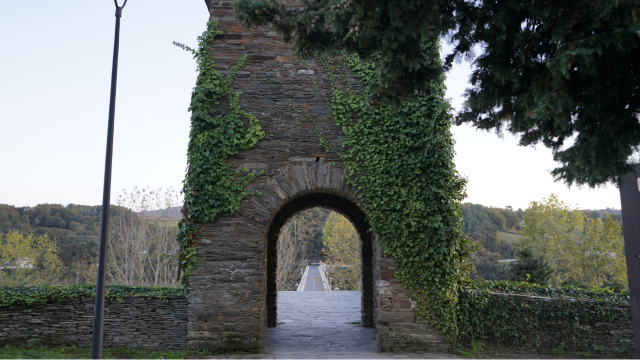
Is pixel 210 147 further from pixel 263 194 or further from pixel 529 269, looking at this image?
pixel 529 269

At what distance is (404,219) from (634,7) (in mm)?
3919

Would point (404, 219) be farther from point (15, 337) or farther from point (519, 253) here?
point (519, 253)

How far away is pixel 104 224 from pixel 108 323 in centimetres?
313

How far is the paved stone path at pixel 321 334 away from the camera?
574 cm

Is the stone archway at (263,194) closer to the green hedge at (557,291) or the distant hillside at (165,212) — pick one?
the green hedge at (557,291)

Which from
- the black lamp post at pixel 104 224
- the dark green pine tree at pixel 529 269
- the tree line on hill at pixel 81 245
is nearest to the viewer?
the black lamp post at pixel 104 224

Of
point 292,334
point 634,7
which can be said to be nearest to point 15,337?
point 292,334

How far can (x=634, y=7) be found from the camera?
8.50 ft

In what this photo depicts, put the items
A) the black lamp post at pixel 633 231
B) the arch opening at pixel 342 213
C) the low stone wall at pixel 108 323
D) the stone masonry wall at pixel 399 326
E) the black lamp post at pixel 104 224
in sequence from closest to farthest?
the black lamp post at pixel 633 231
the black lamp post at pixel 104 224
the stone masonry wall at pixel 399 326
the low stone wall at pixel 108 323
the arch opening at pixel 342 213

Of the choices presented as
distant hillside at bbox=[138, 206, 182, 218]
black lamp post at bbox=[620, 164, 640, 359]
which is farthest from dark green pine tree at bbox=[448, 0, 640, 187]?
distant hillside at bbox=[138, 206, 182, 218]

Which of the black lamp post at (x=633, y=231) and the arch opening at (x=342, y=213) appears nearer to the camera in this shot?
the black lamp post at (x=633, y=231)

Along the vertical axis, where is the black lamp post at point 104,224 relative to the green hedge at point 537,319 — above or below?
above

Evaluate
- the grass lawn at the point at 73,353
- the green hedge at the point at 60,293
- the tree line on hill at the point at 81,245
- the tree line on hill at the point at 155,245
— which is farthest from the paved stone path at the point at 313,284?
the grass lawn at the point at 73,353

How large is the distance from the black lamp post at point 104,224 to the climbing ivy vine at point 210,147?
5.56 ft
